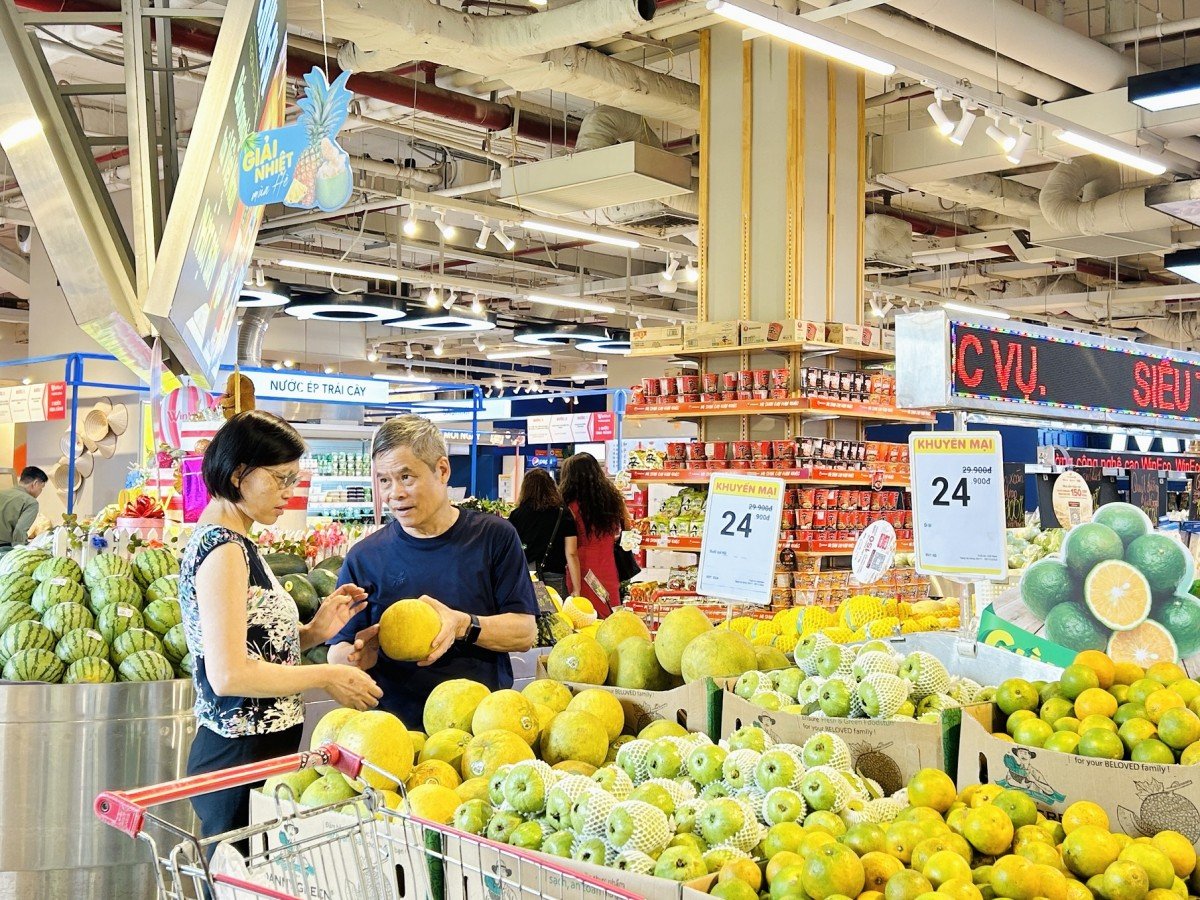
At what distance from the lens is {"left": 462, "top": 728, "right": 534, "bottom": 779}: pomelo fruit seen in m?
2.37

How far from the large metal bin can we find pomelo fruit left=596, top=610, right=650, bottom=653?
Answer: 150cm

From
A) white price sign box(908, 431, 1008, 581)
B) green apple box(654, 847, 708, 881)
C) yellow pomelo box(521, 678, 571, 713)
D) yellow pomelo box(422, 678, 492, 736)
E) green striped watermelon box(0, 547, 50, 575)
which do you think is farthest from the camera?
green striped watermelon box(0, 547, 50, 575)

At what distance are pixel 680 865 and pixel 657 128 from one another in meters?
10.9

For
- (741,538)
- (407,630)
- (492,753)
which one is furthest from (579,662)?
(741,538)

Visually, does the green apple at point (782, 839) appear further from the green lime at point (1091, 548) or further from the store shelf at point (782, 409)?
the store shelf at point (782, 409)

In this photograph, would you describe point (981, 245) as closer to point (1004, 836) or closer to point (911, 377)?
point (911, 377)

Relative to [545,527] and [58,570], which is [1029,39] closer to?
[545,527]

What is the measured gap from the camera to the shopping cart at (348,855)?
5.71 ft

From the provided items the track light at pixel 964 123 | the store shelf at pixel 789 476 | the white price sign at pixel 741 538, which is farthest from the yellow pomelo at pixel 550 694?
the track light at pixel 964 123

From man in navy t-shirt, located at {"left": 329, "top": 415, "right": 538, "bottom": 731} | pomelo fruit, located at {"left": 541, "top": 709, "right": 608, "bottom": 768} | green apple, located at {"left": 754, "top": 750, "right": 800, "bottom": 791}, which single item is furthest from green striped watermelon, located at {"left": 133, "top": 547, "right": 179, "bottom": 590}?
green apple, located at {"left": 754, "top": 750, "right": 800, "bottom": 791}

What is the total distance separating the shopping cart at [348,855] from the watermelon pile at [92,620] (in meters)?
1.74

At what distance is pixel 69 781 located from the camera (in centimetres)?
364

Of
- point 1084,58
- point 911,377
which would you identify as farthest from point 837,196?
point 911,377

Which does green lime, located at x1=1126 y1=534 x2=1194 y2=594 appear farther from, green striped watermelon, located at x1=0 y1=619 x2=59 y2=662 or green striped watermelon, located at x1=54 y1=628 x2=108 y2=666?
green striped watermelon, located at x1=0 y1=619 x2=59 y2=662
